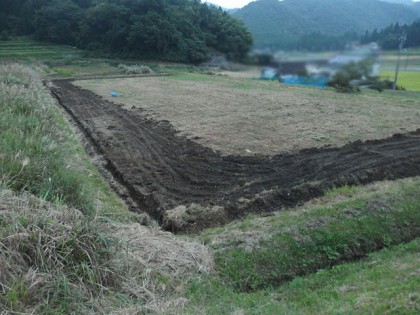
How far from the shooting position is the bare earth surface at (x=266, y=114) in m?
12.9

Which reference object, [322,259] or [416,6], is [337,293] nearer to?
[322,259]

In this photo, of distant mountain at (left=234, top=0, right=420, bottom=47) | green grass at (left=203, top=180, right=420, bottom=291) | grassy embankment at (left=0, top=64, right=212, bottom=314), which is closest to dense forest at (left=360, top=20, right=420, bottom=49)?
distant mountain at (left=234, top=0, right=420, bottom=47)

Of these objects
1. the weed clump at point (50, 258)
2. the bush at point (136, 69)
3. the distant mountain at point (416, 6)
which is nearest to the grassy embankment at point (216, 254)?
the weed clump at point (50, 258)

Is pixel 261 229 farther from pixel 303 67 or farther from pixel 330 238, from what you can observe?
pixel 303 67

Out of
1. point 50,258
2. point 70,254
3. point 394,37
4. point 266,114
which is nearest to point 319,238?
point 394,37

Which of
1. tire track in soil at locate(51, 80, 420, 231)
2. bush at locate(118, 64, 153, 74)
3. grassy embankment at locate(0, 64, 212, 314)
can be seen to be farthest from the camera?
bush at locate(118, 64, 153, 74)

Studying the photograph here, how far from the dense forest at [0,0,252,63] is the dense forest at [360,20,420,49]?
6.99 ft

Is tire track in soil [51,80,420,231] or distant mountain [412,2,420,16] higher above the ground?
distant mountain [412,2,420,16]

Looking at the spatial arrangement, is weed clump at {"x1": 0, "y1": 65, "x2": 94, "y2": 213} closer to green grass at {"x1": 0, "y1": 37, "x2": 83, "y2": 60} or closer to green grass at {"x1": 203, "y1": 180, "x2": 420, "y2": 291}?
green grass at {"x1": 203, "y1": 180, "x2": 420, "y2": 291}

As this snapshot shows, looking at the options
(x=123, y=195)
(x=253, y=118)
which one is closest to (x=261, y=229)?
(x=123, y=195)

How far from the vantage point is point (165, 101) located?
20828 mm

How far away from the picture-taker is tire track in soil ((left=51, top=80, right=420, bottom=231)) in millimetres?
8109

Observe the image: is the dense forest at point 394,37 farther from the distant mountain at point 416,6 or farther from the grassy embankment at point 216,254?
the grassy embankment at point 216,254

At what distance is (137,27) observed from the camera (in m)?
28.2
